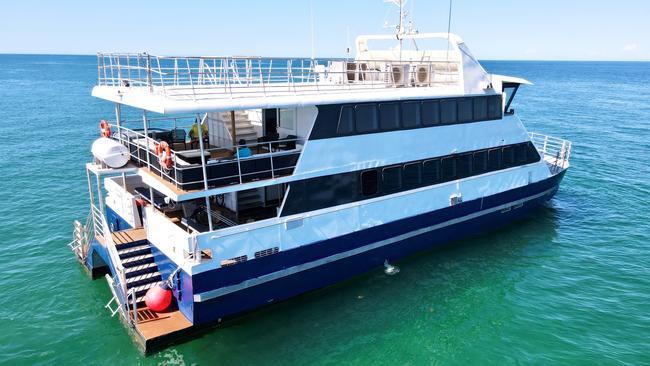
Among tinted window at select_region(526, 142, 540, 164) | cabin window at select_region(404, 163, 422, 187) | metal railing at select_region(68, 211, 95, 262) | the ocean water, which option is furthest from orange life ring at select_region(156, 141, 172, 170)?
tinted window at select_region(526, 142, 540, 164)

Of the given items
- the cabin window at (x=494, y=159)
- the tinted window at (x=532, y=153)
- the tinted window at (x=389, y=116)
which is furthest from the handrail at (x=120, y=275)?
the tinted window at (x=532, y=153)

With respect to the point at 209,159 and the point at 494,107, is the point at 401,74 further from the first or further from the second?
the point at 209,159

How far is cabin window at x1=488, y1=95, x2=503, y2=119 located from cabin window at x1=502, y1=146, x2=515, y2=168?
148 cm

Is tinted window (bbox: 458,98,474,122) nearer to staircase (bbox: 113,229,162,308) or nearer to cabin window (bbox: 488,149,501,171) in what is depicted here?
cabin window (bbox: 488,149,501,171)

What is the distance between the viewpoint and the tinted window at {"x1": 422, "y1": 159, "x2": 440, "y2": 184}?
1580 centimetres

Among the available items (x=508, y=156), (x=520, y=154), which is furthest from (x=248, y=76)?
(x=520, y=154)

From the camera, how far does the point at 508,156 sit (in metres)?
18.5

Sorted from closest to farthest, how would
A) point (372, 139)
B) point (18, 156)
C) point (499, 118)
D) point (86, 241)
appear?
point (372, 139), point (86, 241), point (499, 118), point (18, 156)

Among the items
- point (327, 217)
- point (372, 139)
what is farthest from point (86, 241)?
point (372, 139)

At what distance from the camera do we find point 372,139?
1428 centimetres

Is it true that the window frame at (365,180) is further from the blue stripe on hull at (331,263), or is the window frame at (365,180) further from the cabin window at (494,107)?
the cabin window at (494,107)

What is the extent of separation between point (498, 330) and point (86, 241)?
14.3m

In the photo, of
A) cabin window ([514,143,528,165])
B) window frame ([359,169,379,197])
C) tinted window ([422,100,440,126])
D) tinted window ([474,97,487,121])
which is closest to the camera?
window frame ([359,169,379,197])

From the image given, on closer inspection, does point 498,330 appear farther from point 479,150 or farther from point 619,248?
point 619,248
